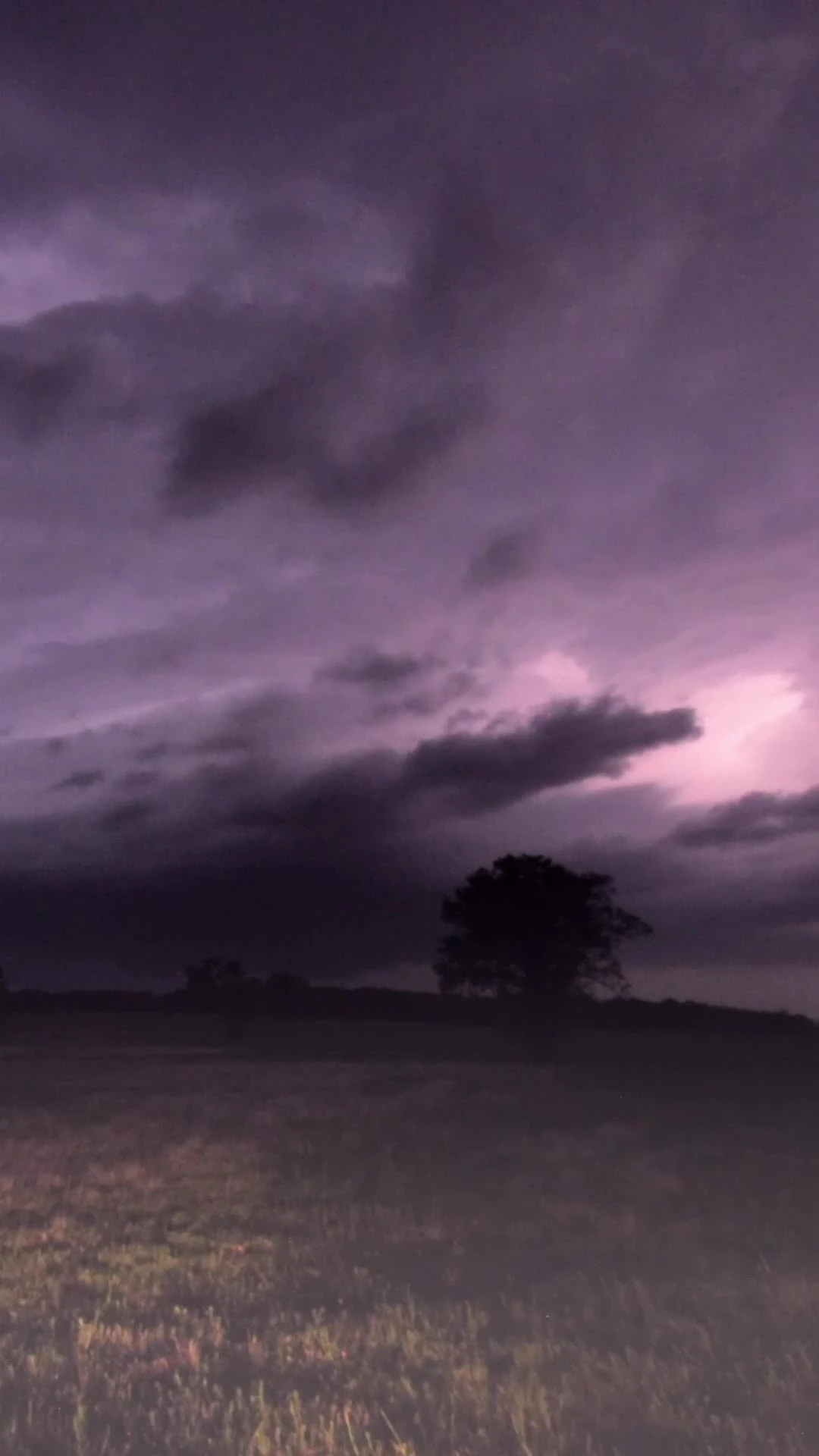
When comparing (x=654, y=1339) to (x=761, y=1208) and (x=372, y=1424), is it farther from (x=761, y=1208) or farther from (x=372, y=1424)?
(x=761, y=1208)

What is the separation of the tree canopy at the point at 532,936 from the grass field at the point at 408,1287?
2154 cm

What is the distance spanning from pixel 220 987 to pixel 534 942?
40112mm

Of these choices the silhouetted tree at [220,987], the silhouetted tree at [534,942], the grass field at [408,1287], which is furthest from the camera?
the silhouetted tree at [220,987]

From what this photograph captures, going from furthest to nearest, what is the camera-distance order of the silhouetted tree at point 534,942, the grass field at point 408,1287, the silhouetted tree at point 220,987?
the silhouetted tree at point 220,987 < the silhouetted tree at point 534,942 < the grass field at point 408,1287

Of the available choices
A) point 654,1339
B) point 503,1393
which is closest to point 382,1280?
point 654,1339

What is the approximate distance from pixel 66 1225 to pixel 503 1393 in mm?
11385

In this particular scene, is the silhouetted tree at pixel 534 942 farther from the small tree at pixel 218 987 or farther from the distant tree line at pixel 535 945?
the small tree at pixel 218 987

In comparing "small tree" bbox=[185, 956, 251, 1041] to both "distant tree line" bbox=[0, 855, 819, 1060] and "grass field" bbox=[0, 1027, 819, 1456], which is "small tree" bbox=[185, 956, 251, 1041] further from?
"grass field" bbox=[0, 1027, 819, 1456]

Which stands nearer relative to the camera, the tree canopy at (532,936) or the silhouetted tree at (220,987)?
the tree canopy at (532,936)

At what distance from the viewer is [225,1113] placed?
128 feet

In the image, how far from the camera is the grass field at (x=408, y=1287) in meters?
10.2

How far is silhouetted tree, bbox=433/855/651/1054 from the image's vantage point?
2328 inches

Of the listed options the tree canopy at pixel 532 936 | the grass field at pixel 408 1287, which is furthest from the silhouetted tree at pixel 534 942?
the grass field at pixel 408 1287

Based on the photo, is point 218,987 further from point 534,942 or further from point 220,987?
point 534,942
